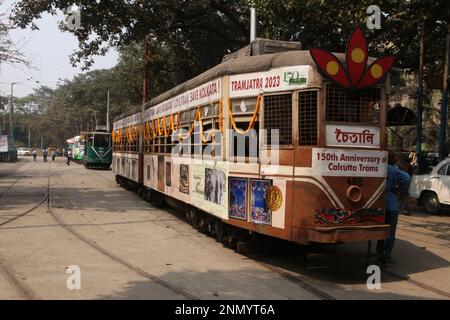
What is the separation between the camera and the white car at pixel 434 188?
14406 mm

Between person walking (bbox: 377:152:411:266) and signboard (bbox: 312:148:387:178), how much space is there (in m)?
0.81

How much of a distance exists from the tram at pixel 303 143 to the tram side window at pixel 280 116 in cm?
1

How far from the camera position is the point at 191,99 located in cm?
1028

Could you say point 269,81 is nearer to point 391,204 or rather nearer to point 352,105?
point 352,105


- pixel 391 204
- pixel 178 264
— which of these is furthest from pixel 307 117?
pixel 178 264

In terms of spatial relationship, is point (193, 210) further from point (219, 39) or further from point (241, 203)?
point (219, 39)

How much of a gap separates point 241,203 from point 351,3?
21.2 ft

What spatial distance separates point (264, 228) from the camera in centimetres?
742

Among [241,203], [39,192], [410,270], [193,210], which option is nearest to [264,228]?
[241,203]

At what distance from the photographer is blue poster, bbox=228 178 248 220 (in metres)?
7.82

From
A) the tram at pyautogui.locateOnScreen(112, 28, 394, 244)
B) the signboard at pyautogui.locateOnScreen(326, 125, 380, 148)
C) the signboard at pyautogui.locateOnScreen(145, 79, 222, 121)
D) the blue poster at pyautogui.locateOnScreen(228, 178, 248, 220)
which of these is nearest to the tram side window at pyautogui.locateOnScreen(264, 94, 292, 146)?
the tram at pyautogui.locateOnScreen(112, 28, 394, 244)

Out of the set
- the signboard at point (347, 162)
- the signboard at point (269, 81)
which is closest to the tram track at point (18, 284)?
the signboard at point (347, 162)

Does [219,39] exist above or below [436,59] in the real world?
above

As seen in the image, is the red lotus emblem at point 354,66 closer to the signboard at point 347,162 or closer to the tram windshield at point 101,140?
the signboard at point 347,162
